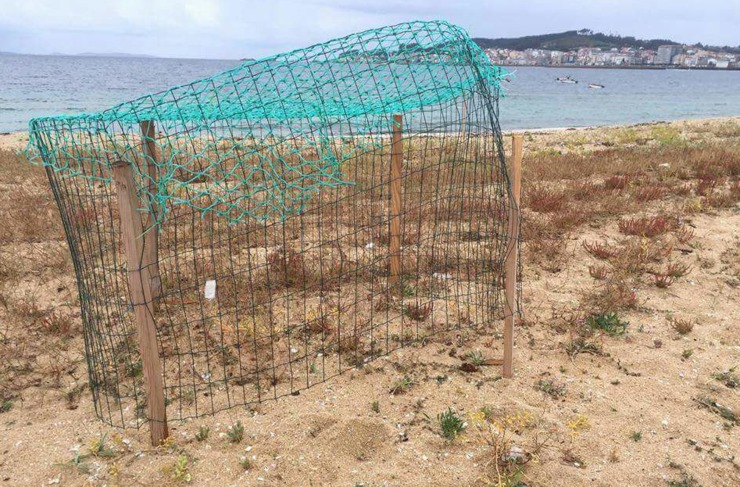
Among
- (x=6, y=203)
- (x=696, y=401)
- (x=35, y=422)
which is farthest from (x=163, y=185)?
(x=6, y=203)

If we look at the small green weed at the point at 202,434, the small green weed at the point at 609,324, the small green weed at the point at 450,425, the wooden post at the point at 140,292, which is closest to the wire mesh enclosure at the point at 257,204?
the wooden post at the point at 140,292

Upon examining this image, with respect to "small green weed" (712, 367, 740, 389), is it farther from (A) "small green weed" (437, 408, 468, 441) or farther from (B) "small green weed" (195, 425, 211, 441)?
(B) "small green weed" (195, 425, 211, 441)

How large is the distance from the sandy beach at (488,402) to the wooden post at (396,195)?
119cm

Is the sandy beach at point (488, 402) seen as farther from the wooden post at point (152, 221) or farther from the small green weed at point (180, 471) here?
the wooden post at point (152, 221)

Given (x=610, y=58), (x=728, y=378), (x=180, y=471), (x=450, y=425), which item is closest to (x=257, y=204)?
(x=180, y=471)

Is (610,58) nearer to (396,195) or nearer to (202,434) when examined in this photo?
(396,195)

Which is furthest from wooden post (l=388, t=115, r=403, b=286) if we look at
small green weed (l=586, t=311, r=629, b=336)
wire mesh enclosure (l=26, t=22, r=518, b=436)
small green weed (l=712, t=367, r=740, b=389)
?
small green weed (l=712, t=367, r=740, b=389)

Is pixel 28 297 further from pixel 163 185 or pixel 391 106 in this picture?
pixel 391 106

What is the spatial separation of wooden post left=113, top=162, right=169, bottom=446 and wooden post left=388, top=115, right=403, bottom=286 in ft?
8.43

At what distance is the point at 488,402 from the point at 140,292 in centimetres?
278

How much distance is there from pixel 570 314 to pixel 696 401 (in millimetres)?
1569

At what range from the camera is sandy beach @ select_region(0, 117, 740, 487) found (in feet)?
12.0

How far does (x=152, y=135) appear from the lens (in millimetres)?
4723

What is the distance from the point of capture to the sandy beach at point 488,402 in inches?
144
